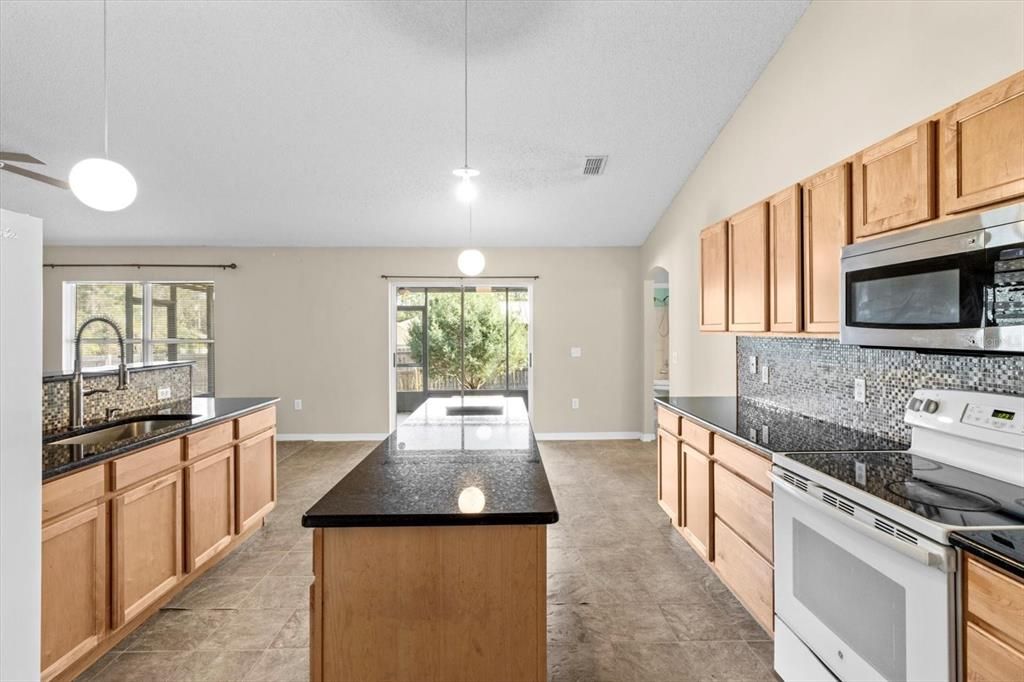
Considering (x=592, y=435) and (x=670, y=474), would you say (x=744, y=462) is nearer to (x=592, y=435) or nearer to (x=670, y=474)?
(x=670, y=474)

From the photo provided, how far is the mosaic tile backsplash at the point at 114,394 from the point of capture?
2.36 meters

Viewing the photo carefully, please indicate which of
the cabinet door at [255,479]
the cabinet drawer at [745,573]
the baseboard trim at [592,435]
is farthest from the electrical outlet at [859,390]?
the baseboard trim at [592,435]

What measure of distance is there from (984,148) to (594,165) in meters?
3.08

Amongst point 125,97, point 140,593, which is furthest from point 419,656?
point 125,97

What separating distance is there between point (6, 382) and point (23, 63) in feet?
10.2

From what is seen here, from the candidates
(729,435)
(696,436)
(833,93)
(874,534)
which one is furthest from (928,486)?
(833,93)

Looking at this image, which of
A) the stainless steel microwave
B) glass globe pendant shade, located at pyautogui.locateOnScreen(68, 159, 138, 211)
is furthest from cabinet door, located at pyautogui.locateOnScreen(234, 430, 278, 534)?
the stainless steel microwave

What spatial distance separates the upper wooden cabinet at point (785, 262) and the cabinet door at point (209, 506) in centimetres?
310

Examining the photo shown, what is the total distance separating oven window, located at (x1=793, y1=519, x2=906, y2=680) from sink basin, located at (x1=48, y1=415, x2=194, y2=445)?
292 cm

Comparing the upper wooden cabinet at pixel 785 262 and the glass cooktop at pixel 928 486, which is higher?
the upper wooden cabinet at pixel 785 262

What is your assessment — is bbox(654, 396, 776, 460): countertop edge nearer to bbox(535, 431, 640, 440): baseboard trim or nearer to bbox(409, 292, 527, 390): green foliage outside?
bbox(535, 431, 640, 440): baseboard trim

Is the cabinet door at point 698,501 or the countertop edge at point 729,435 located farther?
the cabinet door at point 698,501

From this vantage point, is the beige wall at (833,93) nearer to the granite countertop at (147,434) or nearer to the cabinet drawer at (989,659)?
the cabinet drawer at (989,659)

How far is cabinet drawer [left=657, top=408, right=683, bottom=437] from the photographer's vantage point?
10.6 ft
